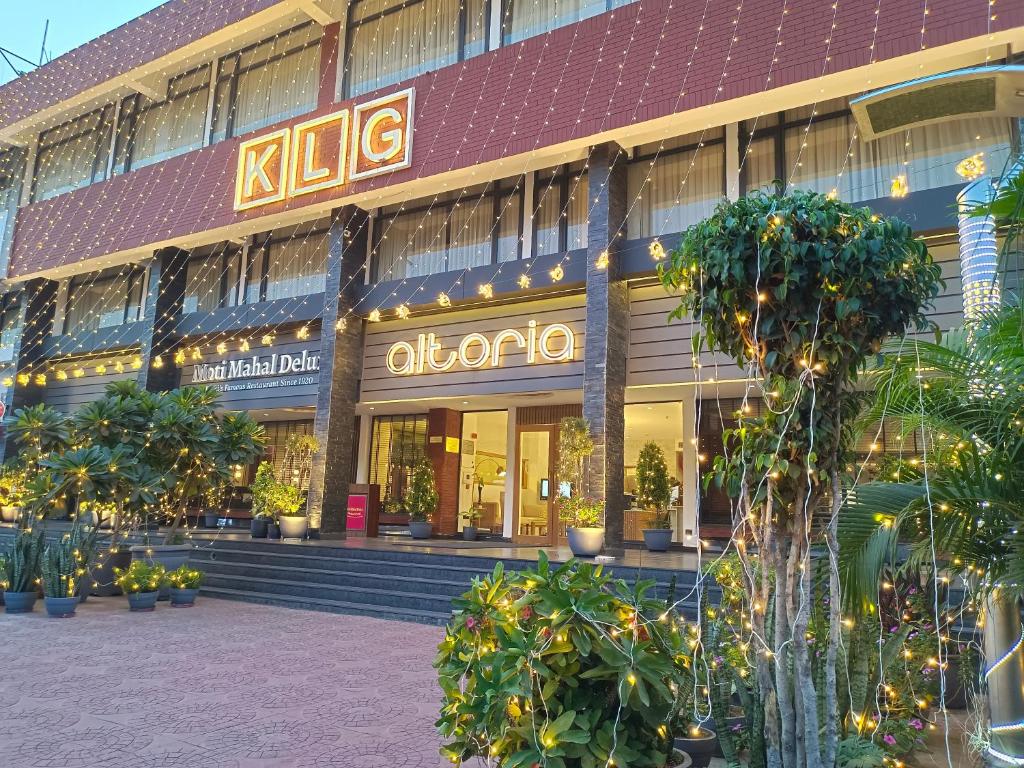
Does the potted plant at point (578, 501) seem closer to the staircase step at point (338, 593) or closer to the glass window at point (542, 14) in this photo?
the staircase step at point (338, 593)

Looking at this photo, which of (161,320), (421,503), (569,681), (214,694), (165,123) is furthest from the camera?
(165,123)

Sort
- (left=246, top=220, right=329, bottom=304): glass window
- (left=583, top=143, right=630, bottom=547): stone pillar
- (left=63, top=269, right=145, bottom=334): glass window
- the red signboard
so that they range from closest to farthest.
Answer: (left=583, top=143, right=630, bottom=547): stone pillar
the red signboard
(left=246, top=220, right=329, bottom=304): glass window
(left=63, top=269, right=145, bottom=334): glass window

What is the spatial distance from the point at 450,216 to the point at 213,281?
22.4ft

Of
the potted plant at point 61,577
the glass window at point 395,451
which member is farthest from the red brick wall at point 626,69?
the potted plant at point 61,577

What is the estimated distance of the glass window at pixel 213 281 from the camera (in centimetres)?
1677

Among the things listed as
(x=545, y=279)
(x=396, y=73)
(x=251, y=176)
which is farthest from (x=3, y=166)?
(x=545, y=279)

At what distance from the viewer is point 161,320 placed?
53.7 ft

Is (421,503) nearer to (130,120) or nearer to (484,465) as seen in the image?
(484,465)

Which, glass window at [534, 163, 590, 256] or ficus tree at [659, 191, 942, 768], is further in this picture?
glass window at [534, 163, 590, 256]

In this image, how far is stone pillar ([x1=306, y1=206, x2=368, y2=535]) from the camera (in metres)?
13.1

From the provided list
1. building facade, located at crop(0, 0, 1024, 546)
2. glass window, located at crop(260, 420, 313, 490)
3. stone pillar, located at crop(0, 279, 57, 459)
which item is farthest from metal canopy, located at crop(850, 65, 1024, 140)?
Answer: stone pillar, located at crop(0, 279, 57, 459)

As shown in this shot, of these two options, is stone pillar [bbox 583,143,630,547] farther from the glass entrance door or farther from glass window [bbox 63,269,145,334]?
glass window [bbox 63,269,145,334]

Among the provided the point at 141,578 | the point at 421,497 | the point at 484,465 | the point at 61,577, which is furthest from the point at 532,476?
the point at 61,577

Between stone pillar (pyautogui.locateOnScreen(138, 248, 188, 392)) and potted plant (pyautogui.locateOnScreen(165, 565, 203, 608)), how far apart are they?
7.79 m
